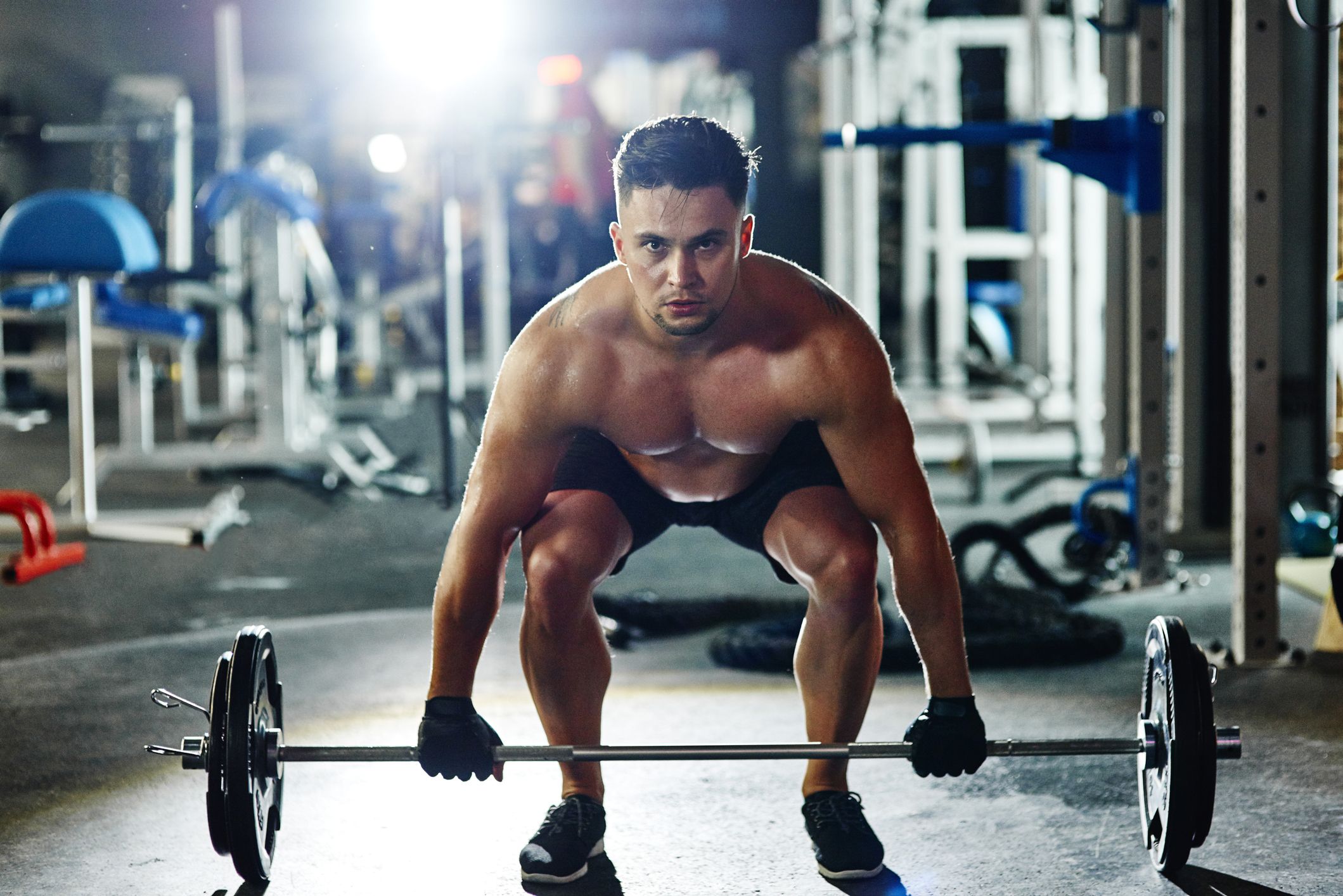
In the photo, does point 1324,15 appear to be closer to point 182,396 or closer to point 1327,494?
point 1327,494

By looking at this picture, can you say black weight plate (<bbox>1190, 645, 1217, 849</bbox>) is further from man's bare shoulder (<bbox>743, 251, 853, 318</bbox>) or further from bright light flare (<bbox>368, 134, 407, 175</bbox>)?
bright light flare (<bbox>368, 134, 407, 175</bbox>)

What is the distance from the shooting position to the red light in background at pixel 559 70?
9219 millimetres

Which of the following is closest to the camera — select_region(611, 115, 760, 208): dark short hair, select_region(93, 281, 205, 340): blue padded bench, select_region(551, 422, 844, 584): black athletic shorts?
select_region(611, 115, 760, 208): dark short hair

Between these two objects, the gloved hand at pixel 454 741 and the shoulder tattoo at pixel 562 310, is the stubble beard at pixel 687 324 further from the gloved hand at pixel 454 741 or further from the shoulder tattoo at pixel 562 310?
the gloved hand at pixel 454 741

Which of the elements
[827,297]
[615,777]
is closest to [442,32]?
[615,777]

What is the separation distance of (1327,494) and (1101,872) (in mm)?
2604

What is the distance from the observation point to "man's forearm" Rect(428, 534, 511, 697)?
1658mm

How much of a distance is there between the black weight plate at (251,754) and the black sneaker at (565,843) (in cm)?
31

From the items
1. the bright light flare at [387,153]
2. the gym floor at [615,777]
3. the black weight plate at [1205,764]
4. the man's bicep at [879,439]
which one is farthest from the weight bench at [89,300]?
the black weight plate at [1205,764]

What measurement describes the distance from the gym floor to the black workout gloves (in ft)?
0.52

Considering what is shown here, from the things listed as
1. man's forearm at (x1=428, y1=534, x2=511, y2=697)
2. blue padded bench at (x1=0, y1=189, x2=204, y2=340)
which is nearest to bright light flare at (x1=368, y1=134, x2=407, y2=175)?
blue padded bench at (x1=0, y1=189, x2=204, y2=340)

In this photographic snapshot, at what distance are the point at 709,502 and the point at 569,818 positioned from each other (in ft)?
1.44

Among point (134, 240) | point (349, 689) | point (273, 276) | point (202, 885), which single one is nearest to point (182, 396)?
point (273, 276)

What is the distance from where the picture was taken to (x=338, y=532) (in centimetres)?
461
